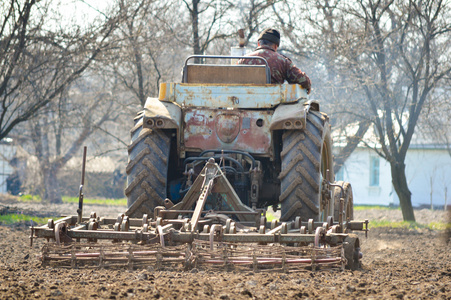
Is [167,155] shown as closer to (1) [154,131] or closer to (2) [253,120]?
(1) [154,131]

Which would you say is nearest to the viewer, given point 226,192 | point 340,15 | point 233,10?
point 226,192

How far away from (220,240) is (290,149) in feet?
5.79

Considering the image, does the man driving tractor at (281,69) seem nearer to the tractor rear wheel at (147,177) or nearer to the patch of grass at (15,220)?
the tractor rear wheel at (147,177)

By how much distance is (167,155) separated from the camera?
7449mm

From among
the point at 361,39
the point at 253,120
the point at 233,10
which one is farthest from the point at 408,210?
the point at 253,120

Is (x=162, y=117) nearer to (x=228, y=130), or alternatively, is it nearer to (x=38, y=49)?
(x=228, y=130)

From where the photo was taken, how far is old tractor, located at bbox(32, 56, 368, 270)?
251 inches

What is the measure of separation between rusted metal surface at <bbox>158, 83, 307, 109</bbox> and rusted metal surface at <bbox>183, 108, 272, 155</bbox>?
9 cm

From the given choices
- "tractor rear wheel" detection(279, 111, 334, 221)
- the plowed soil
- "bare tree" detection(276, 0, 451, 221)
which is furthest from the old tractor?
"bare tree" detection(276, 0, 451, 221)

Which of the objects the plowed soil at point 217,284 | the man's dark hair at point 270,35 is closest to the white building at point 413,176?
the man's dark hair at point 270,35

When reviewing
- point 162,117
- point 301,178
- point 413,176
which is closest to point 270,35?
point 162,117

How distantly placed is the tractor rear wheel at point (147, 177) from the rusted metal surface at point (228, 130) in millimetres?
387

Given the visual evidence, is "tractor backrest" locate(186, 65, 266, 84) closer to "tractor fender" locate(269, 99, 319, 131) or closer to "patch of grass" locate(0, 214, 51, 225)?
"tractor fender" locate(269, 99, 319, 131)

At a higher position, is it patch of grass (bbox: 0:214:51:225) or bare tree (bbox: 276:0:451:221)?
bare tree (bbox: 276:0:451:221)
